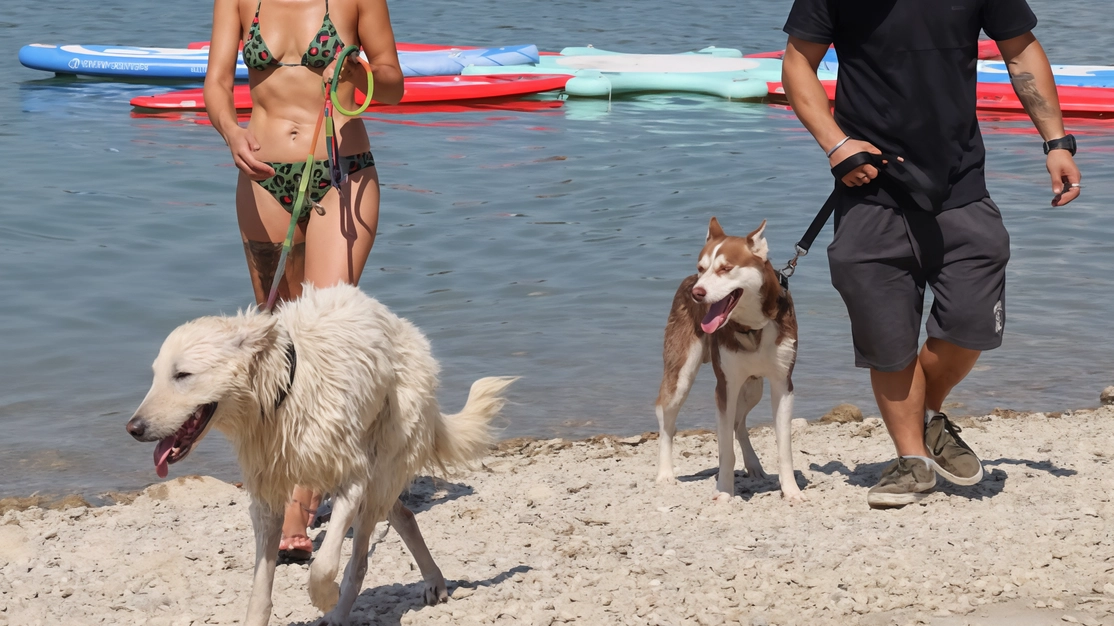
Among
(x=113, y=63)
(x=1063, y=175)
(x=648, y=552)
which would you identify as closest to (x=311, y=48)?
(x=648, y=552)

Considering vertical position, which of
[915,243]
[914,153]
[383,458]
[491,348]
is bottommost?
[491,348]

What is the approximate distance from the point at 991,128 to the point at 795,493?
13554mm

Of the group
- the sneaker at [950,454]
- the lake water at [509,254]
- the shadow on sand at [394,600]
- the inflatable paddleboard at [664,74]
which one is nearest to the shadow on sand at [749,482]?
the sneaker at [950,454]

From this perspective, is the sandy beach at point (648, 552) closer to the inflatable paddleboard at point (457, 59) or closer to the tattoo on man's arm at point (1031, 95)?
the tattoo on man's arm at point (1031, 95)

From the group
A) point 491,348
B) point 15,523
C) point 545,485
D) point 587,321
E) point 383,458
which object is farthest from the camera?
point 587,321

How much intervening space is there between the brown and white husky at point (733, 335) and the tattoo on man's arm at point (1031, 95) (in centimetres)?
120

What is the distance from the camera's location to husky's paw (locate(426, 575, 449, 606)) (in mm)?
4254

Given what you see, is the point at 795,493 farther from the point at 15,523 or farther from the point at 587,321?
the point at 587,321

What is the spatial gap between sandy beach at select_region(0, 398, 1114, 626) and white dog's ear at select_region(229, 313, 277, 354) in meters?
1.22

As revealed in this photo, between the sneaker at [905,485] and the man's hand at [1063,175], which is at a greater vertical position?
the man's hand at [1063,175]

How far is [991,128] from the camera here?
17.3m

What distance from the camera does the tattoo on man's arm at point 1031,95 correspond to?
15.9 ft

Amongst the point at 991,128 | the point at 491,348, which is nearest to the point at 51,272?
the point at 491,348

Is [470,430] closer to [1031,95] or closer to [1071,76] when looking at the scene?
[1031,95]
